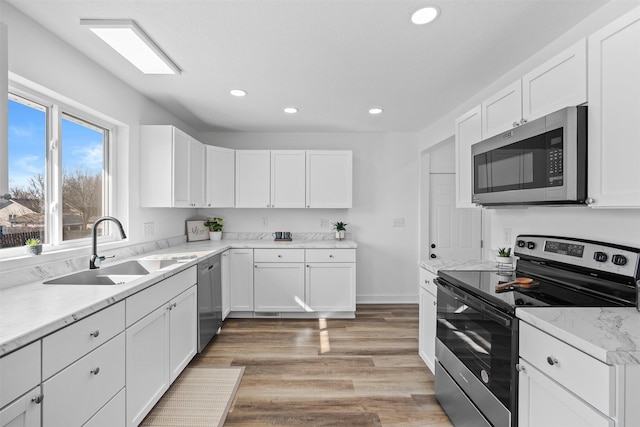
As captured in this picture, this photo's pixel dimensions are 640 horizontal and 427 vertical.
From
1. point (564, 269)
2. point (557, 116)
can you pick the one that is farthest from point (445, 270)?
point (557, 116)

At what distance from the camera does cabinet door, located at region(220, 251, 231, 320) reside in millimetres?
3397

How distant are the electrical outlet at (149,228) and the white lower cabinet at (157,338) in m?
0.81

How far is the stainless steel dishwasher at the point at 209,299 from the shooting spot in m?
2.70

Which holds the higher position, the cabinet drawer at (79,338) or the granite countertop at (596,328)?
the granite countertop at (596,328)

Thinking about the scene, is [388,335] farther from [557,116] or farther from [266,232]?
[557,116]

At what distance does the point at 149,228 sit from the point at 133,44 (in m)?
1.74

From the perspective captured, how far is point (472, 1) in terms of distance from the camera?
1.54 m

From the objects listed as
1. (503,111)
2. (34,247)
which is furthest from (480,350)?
(34,247)

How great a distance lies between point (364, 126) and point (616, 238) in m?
2.85

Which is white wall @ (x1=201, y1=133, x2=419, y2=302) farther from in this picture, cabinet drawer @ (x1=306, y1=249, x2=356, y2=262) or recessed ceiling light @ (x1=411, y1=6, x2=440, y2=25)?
recessed ceiling light @ (x1=411, y1=6, x2=440, y2=25)

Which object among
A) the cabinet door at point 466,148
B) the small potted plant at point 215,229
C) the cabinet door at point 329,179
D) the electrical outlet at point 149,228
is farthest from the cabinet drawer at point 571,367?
the small potted plant at point 215,229

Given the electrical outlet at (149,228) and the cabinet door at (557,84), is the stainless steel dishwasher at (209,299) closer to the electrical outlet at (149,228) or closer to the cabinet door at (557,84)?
the electrical outlet at (149,228)

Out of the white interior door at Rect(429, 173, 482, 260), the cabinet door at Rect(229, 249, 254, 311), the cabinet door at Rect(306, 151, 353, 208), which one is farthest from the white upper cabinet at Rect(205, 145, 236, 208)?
the white interior door at Rect(429, 173, 482, 260)

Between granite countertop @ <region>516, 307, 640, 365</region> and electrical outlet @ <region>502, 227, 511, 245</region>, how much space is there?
1.11 meters
